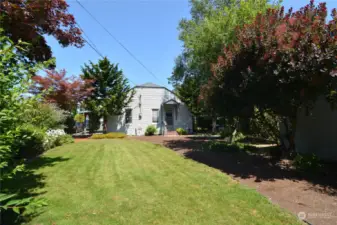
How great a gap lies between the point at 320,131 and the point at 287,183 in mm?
3964

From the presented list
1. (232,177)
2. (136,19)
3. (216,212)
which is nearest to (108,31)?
(136,19)

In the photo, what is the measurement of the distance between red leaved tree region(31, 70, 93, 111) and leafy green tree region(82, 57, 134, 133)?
2.85 ft

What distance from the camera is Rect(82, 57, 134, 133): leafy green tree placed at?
1817 cm


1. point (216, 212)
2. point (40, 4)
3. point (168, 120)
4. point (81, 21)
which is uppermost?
point (81, 21)

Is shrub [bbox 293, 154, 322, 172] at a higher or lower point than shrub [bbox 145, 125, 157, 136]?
lower

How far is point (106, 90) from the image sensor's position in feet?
62.0

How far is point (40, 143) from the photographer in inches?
362

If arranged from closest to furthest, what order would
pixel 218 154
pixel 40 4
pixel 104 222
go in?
pixel 104 222, pixel 40 4, pixel 218 154

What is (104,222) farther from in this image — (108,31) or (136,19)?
(108,31)

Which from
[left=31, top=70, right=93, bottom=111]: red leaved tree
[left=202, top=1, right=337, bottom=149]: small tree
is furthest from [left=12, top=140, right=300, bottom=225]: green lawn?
[left=31, top=70, right=93, bottom=111]: red leaved tree

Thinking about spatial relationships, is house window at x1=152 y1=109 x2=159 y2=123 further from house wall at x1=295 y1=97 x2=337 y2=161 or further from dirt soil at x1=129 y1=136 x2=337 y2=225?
house wall at x1=295 y1=97 x2=337 y2=161

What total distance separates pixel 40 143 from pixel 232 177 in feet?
27.5

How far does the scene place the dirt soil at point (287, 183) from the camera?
383 cm

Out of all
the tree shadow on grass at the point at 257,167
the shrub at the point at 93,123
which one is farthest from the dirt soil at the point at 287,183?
the shrub at the point at 93,123
